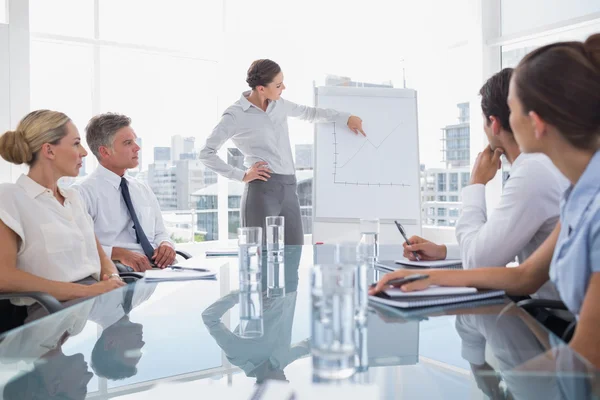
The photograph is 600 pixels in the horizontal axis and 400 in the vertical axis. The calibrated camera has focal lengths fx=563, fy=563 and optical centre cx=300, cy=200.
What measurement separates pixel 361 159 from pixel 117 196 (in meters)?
2.07

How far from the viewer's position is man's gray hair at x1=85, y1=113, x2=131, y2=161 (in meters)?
2.83

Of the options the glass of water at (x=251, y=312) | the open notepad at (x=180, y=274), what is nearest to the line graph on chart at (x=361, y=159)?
the open notepad at (x=180, y=274)

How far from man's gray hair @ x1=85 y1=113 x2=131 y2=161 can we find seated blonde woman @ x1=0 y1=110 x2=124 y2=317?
1.98ft

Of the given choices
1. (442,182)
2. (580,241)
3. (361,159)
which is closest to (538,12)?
(442,182)

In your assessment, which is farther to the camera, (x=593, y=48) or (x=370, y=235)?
(x=370, y=235)

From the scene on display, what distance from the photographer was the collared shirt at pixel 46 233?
6.18 feet

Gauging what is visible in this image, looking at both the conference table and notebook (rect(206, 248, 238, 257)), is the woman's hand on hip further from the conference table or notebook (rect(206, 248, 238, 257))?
the conference table

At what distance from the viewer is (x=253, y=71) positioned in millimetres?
3756

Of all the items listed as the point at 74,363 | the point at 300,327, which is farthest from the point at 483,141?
the point at 74,363

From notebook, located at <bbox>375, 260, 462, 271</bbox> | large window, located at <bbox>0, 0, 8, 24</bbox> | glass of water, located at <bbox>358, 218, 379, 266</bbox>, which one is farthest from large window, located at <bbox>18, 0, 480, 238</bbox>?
notebook, located at <bbox>375, 260, 462, 271</bbox>

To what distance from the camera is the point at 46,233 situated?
1945 millimetres

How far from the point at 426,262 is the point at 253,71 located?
2.18 metres

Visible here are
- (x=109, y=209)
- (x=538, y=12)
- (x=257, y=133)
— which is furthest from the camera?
(x=538, y=12)

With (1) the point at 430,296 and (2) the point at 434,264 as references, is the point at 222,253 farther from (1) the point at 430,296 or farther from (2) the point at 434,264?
(1) the point at 430,296
